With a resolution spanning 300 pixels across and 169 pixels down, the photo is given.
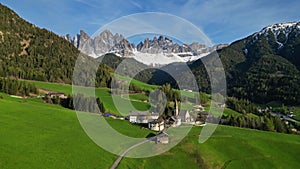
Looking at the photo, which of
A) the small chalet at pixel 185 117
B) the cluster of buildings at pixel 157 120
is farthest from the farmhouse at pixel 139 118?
the small chalet at pixel 185 117

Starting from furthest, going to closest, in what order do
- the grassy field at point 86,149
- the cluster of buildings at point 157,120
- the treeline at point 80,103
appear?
1. the treeline at point 80,103
2. the cluster of buildings at point 157,120
3. the grassy field at point 86,149

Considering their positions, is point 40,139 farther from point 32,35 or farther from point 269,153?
point 32,35

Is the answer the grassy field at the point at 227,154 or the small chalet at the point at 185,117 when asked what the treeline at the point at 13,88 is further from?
the grassy field at the point at 227,154

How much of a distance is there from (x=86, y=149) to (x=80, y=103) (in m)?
49.5

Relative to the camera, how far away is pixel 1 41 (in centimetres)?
16675

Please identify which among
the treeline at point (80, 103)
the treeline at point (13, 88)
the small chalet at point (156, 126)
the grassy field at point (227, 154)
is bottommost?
the grassy field at point (227, 154)

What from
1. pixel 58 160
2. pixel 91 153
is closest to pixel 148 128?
pixel 91 153

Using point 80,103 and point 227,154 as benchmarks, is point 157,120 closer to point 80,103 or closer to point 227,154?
point 227,154

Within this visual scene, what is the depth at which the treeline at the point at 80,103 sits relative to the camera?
89875 millimetres

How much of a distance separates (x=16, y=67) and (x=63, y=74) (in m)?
26.5

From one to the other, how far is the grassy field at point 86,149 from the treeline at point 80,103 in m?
20.4

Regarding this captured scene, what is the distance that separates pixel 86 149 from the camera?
4275 cm

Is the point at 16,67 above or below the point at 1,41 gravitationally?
below

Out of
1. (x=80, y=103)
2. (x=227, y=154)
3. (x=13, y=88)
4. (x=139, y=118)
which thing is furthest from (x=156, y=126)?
(x=13, y=88)
